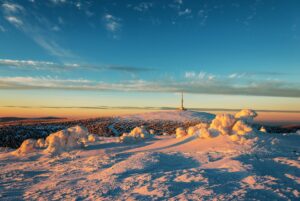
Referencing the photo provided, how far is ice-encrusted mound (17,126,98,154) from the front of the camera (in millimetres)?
23531

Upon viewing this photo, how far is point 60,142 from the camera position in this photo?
Result: 23.9 meters

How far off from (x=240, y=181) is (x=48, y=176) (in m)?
8.89

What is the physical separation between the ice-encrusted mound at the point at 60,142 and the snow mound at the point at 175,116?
52.4 meters

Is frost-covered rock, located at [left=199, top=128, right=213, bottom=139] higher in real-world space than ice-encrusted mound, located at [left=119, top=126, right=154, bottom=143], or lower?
higher

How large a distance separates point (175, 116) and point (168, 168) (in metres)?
65.2

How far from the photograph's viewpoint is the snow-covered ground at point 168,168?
11.5m

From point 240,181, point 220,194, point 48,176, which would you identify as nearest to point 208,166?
point 240,181

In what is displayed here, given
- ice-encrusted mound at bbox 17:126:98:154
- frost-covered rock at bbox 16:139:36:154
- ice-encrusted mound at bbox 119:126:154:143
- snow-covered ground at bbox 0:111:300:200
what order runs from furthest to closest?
ice-encrusted mound at bbox 119:126:154:143
frost-covered rock at bbox 16:139:36:154
ice-encrusted mound at bbox 17:126:98:154
snow-covered ground at bbox 0:111:300:200

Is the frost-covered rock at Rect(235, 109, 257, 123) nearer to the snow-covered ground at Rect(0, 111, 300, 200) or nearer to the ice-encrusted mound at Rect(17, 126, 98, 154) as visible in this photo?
the snow-covered ground at Rect(0, 111, 300, 200)

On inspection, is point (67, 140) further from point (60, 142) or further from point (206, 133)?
point (206, 133)

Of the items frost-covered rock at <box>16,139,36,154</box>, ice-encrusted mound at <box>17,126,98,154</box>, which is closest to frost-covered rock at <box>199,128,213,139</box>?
ice-encrusted mound at <box>17,126,98,154</box>

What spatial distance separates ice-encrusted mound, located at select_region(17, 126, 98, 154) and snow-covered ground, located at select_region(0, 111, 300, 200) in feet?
0.24

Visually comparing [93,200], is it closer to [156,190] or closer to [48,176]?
[156,190]

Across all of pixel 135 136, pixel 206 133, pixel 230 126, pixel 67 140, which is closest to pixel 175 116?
pixel 135 136
